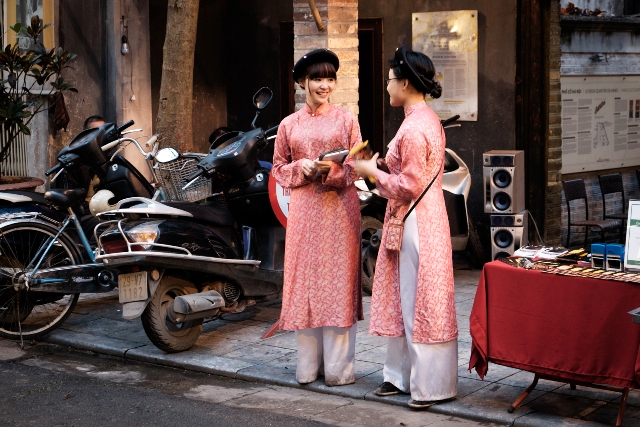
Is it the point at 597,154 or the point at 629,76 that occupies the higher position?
the point at 629,76

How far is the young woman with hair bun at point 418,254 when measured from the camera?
231 inches

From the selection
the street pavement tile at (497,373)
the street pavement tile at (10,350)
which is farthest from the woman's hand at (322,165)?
the street pavement tile at (10,350)

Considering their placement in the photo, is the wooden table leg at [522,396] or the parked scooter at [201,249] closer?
the wooden table leg at [522,396]

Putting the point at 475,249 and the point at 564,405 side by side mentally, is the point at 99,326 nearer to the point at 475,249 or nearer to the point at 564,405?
the point at 564,405

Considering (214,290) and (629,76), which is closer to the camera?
(214,290)

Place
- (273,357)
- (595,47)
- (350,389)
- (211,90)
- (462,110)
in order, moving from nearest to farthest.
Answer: (350,389)
(273,357)
(462,110)
(595,47)
(211,90)

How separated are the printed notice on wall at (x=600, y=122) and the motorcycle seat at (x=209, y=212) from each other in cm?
522

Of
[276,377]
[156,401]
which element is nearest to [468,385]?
[276,377]

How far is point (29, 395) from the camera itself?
6516 millimetres

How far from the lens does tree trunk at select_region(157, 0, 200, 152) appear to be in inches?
387

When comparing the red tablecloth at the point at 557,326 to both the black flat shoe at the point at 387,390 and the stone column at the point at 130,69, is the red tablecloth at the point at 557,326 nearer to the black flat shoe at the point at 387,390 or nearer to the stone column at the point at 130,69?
the black flat shoe at the point at 387,390

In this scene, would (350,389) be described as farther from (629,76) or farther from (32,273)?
(629,76)

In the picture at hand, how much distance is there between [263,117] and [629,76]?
14.7 ft

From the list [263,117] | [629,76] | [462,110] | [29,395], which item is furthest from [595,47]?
[29,395]
